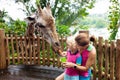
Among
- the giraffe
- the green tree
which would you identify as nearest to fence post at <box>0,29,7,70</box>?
the giraffe

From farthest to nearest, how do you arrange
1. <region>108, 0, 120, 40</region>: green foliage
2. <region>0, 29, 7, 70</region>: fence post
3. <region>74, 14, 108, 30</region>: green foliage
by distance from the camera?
<region>74, 14, 108, 30</region>: green foliage < <region>108, 0, 120, 40</region>: green foliage < <region>0, 29, 7, 70</region>: fence post

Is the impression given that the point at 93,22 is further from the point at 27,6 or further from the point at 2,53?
the point at 2,53

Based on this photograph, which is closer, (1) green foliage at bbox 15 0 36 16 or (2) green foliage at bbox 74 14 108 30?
(2) green foliage at bbox 74 14 108 30

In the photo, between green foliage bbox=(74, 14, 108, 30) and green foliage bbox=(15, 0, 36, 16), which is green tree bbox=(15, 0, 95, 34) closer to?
green foliage bbox=(15, 0, 36, 16)

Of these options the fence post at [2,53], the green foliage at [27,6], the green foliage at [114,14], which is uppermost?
the green foliage at [27,6]

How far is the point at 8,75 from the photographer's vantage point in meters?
7.04

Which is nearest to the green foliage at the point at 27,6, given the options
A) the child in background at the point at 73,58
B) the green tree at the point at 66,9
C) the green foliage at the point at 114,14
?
the green tree at the point at 66,9

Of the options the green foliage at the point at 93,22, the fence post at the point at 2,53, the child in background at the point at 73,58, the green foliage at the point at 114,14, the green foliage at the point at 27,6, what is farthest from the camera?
the green foliage at the point at 27,6

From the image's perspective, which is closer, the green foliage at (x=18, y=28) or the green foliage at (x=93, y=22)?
the green foliage at (x=18, y=28)

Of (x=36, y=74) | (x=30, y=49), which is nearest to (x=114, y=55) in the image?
(x=36, y=74)

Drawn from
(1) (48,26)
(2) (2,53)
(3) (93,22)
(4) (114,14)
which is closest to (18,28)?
(2) (2,53)

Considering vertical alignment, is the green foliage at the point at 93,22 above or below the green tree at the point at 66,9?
below

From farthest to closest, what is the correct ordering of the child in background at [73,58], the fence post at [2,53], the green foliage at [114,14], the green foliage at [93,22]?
the green foliage at [93,22], the green foliage at [114,14], the fence post at [2,53], the child in background at [73,58]

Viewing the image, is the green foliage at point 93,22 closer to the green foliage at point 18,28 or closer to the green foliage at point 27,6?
the green foliage at point 27,6
